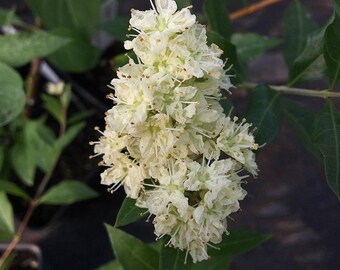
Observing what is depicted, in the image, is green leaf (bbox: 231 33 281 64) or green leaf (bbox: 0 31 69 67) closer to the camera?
green leaf (bbox: 0 31 69 67)

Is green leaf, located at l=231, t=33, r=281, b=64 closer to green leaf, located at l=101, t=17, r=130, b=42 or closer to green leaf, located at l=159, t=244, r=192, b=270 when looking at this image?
green leaf, located at l=101, t=17, r=130, b=42

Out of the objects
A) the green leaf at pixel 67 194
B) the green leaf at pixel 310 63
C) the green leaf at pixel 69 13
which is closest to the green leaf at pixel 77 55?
the green leaf at pixel 69 13

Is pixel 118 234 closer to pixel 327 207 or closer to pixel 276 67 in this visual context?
pixel 327 207

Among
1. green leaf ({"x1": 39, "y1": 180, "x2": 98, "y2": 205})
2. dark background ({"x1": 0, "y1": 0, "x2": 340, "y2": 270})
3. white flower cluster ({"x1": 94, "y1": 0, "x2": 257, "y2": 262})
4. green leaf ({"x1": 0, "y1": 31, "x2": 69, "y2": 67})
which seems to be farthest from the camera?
dark background ({"x1": 0, "y1": 0, "x2": 340, "y2": 270})

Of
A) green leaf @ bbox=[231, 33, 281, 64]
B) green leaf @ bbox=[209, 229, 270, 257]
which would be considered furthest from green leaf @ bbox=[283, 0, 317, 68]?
green leaf @ bbox=[209, 229, 270, 257]

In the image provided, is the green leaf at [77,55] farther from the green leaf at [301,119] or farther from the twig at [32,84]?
the green leaf at [301,119]

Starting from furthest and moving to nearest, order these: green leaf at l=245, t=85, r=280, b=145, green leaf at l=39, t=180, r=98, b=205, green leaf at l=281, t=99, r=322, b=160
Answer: green leaf at l=39, t=180, r=98, b=205 → green leaf at l=281, t=99, r=322, b=160 → green leaf at l=245, t=85, r=280, b=145
